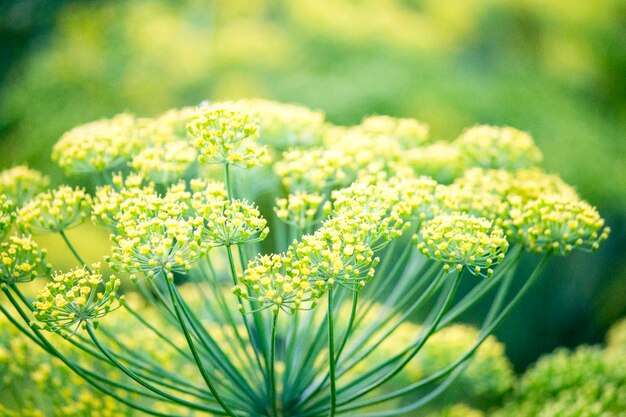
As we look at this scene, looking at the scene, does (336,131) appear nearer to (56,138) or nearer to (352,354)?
(352,354)

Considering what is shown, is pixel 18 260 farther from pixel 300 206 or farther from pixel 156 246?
pixel 300 206

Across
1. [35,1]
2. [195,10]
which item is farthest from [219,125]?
[195,10]

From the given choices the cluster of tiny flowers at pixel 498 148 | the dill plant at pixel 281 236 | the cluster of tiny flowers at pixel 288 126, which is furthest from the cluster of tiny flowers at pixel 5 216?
the cluster of tiny flowers at pixel 498 148

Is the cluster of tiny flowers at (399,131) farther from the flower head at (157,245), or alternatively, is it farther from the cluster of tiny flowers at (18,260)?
the cluster of tiny flowers at (18,260)

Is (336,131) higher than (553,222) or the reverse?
higher

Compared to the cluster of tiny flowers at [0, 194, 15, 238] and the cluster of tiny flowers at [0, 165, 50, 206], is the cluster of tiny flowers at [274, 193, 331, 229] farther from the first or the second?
the cluster of tiny flowers at [0, 165, 50, 206]

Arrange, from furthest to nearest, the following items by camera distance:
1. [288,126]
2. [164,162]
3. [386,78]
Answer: [386,78]
[288,126]
[164,162]

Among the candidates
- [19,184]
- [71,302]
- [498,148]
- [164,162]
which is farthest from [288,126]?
[71,302]
